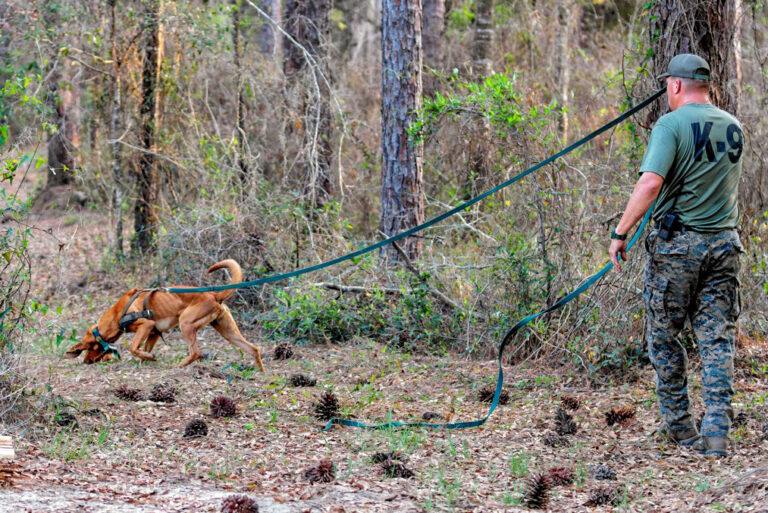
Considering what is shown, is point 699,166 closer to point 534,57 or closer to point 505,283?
point 505,283

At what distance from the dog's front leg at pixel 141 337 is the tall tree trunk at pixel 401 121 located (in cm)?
313

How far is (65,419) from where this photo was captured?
18.2 ft

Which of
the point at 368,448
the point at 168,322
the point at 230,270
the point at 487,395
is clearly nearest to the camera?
the point at 368,448

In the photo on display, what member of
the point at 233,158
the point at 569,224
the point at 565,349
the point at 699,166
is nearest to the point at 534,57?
the point at 233,158

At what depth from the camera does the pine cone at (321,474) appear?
472 centimetres

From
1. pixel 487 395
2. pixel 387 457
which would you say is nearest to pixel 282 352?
pixel 487 395

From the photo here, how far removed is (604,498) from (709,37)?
4.16m

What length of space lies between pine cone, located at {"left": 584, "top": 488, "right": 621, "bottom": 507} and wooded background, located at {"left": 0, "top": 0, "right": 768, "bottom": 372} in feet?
8.56

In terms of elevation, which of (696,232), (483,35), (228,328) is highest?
(483,35)

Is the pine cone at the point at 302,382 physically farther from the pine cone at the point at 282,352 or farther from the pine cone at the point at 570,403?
the pine cone at the point at 570,403

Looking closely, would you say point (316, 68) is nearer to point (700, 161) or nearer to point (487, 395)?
point (487, 395)

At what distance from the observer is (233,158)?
1197 cm

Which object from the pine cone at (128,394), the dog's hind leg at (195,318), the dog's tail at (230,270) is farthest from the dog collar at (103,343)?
the pine cone at (128,394)

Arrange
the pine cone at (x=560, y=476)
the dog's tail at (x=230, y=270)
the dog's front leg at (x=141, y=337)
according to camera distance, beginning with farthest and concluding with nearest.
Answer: the dog's front leg at (x=141, y=337), the dog's tail at (x=230, y=270), the pine cone at (x=560, y=476)
